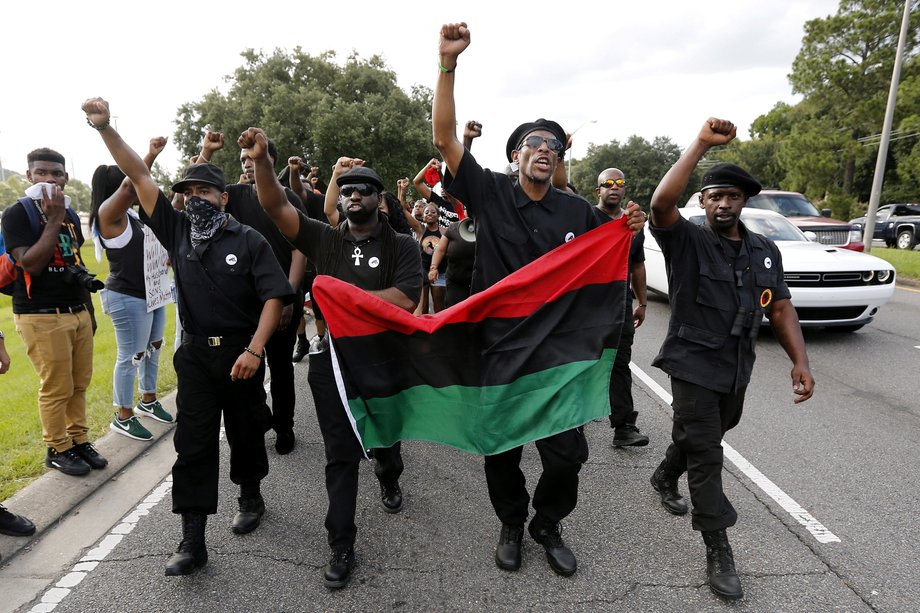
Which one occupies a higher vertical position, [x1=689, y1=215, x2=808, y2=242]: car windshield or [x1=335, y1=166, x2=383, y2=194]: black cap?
[x1=335, y1=166, x2=383, y2=194]: black cap

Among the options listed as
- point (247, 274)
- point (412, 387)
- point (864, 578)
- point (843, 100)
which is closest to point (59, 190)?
point (247, 274)

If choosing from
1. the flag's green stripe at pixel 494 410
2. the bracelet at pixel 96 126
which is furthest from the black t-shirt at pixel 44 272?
the flag's green stripe at pixel 494 410

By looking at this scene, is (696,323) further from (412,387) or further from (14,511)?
(14,511)

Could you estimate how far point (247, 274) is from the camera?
3.41 meters

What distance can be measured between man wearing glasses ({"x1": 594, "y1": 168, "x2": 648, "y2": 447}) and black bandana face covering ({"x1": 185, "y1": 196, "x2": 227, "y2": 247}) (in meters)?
2.84

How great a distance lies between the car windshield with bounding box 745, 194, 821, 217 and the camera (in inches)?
505

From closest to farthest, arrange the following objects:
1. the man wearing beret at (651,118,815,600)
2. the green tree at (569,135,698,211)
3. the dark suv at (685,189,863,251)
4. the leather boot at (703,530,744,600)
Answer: the leather boot at (703,530,744,600), the man wearing beret at (651,118,815,600), the dark suv at (685,189,863,251), the green tree at (569,135,698,211)

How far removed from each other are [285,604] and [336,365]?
3.86ft

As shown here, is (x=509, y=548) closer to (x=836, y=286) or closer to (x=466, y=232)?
(x=466, y=232)

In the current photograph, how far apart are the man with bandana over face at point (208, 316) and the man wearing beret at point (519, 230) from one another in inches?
47.7

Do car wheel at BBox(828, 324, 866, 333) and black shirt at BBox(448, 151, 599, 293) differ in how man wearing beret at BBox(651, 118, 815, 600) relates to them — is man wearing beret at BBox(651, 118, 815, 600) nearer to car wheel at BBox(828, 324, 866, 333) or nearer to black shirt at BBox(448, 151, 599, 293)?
black shirt at BBox(448, 151, 599, 293)

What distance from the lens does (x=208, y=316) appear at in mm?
3303

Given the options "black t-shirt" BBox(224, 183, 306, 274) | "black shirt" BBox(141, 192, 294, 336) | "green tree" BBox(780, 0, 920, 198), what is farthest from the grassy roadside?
"green tree" BBox(780, 0, 920, 198)

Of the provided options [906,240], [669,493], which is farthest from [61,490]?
[906,240]
